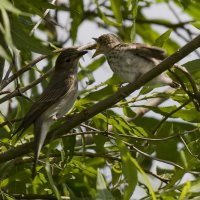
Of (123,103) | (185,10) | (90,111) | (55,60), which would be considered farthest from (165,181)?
(55,60)

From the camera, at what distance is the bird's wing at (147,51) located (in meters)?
4.77

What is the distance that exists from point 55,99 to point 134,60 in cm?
83

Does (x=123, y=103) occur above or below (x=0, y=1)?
below

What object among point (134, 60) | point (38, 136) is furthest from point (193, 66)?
point (38, 136)

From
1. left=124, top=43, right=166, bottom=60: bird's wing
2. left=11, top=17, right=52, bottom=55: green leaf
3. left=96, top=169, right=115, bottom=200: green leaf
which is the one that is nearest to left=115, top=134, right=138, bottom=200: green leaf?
left=96, top=169, right=115, bottom=200: green leaf

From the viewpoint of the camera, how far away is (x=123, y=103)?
4.77 m

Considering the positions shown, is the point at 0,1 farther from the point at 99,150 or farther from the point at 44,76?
the point at 99,150

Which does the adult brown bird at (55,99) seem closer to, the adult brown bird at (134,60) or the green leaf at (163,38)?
the adult brown bird at (134,60)

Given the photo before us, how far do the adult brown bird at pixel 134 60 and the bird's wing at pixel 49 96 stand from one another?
421 millimetres

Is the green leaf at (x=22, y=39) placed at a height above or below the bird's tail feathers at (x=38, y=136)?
above

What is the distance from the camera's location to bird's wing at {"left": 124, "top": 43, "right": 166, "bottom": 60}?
4773 millimetres

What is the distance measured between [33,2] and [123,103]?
4.06ft

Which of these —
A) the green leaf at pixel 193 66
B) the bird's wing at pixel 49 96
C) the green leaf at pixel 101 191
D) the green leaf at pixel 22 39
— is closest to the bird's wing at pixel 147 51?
the green leaf at pixel 193 66

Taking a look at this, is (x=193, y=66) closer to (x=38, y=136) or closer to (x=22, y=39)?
(x=38, y=136)
